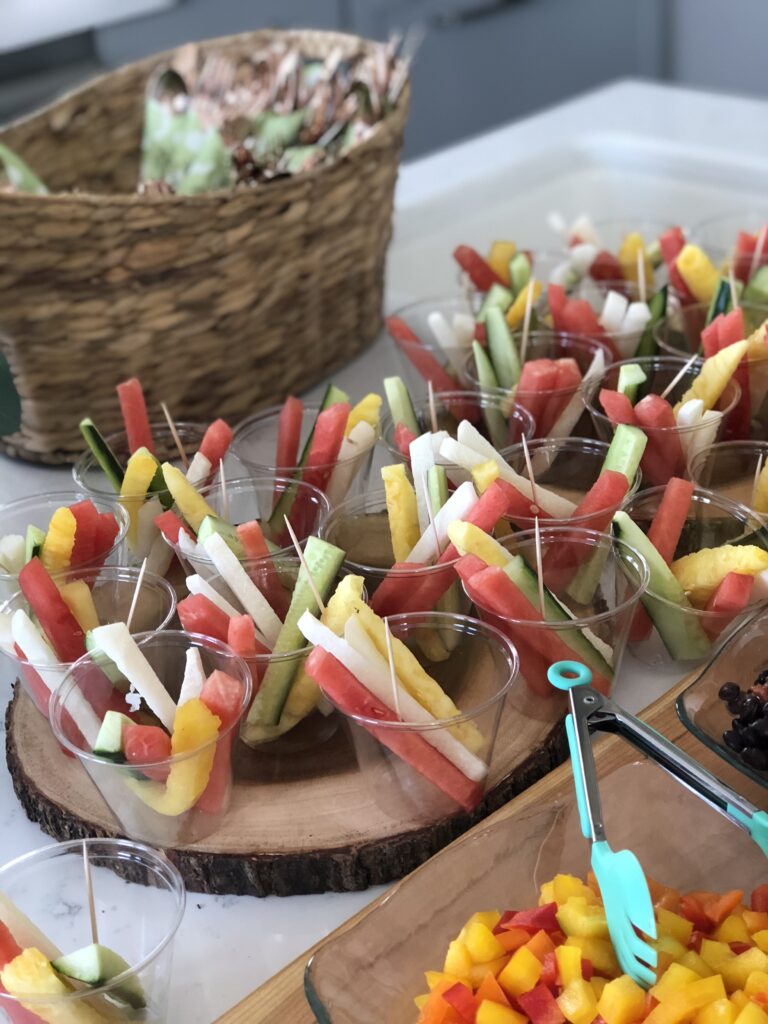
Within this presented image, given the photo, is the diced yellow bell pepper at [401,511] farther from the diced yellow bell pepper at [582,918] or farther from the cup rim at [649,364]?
the diced yellow bell pepper at [582,918]

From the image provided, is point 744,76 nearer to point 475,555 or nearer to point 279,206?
point 279,206

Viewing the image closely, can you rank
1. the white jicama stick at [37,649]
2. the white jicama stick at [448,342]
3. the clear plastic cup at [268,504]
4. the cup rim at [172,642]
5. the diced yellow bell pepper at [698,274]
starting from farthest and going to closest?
the diced yellow bell pepper at [698,274] < the white jicama stick at [448,342] < the clear plastic cup at [268,504] < the white jicama stick at [37,649] < the cup rim at [172,642]

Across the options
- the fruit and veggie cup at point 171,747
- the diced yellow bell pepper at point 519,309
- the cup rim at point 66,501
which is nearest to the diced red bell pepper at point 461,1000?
the fruit and veggie cup at point 171,747

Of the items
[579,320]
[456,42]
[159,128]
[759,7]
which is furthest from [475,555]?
[759,7]

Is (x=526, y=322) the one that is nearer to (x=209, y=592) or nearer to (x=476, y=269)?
(x=476, y=269)

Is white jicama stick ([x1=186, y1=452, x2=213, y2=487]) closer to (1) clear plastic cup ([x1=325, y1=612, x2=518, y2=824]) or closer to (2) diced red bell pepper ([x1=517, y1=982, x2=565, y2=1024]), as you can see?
(1) clear plastic cup ([x1=325, y1=612, x2=518, y2=824])
